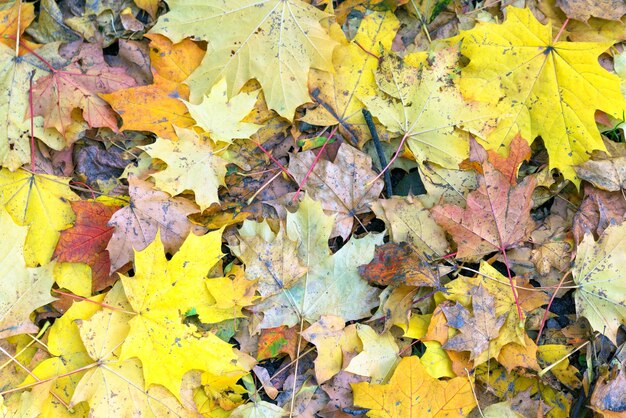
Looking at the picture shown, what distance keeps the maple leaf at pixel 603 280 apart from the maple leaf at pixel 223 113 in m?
1.33

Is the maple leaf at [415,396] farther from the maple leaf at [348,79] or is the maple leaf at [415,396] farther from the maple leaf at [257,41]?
the maple leaf at [257,41]

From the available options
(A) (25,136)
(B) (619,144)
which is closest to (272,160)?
(A) (25,136)

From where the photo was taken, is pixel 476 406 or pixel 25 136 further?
pixel 25 136

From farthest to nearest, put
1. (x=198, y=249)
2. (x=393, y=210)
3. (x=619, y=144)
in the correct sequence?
(x=619, y=144), (x=393, y=210), (x=198, y=249)

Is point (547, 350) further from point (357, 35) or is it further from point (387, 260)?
point (357, 35)

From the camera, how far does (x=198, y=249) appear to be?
1865mm

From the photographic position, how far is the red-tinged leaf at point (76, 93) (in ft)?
6.79

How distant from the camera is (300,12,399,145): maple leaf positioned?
211cm

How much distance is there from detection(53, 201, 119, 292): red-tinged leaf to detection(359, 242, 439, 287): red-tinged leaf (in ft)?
3.15

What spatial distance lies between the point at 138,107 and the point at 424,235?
1212mm

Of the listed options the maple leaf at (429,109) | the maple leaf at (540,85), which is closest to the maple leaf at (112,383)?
the maple leaf at (429,109)

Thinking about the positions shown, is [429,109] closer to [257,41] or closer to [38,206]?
[257,41]

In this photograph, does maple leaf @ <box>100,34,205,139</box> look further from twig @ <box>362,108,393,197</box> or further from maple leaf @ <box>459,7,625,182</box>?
maple leaf @ <box>459,7,625,182</box>

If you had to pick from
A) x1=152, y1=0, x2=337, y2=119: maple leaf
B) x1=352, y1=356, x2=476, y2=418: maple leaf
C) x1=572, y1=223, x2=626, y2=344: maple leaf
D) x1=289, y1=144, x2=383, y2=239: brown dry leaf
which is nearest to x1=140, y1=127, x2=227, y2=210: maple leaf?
x1=152, y1=0, x2=337, y2=119: maple leaf
